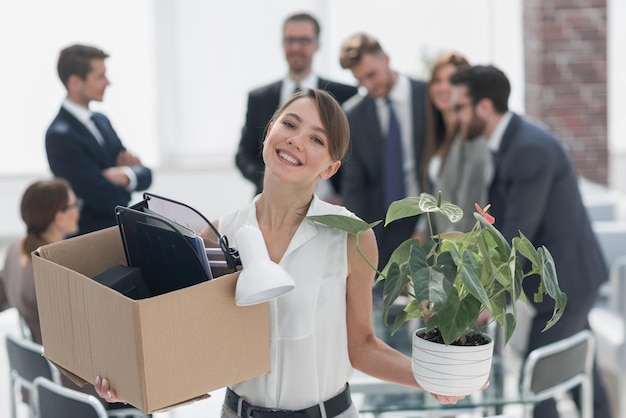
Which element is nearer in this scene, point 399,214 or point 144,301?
point 144,301

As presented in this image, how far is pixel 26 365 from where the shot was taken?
10.6 ft

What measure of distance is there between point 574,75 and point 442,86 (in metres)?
2.65

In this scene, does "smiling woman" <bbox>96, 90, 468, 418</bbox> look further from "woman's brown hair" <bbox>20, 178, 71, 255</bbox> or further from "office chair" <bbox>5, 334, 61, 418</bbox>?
"woman's brown hair" <bbox>20, 178, 71, 255</bbox>

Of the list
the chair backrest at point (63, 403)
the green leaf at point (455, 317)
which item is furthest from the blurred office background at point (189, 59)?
the green leaf at point (455, 317)

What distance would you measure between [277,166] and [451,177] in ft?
7.52

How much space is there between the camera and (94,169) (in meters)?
4.18

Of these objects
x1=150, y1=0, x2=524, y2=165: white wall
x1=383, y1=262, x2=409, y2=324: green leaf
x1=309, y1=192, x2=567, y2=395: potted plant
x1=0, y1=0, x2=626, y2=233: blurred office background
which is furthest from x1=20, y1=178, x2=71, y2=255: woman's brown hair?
x1=150, y1=0, x2=524, y2=165: white wall

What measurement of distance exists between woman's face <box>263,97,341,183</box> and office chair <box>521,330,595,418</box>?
1.27 m

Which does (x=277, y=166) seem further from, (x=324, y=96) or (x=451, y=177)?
(x=451, y=177)

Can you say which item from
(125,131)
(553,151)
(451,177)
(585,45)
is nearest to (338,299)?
(553,151)

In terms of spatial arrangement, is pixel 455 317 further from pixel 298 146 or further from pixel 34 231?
pixel 34 231

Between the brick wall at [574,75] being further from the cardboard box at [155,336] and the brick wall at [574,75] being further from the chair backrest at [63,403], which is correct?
the cardboard box at [155,336]

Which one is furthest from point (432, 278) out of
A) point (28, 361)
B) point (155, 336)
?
point (28, 361)

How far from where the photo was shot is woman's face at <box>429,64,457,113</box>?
14.8ft
